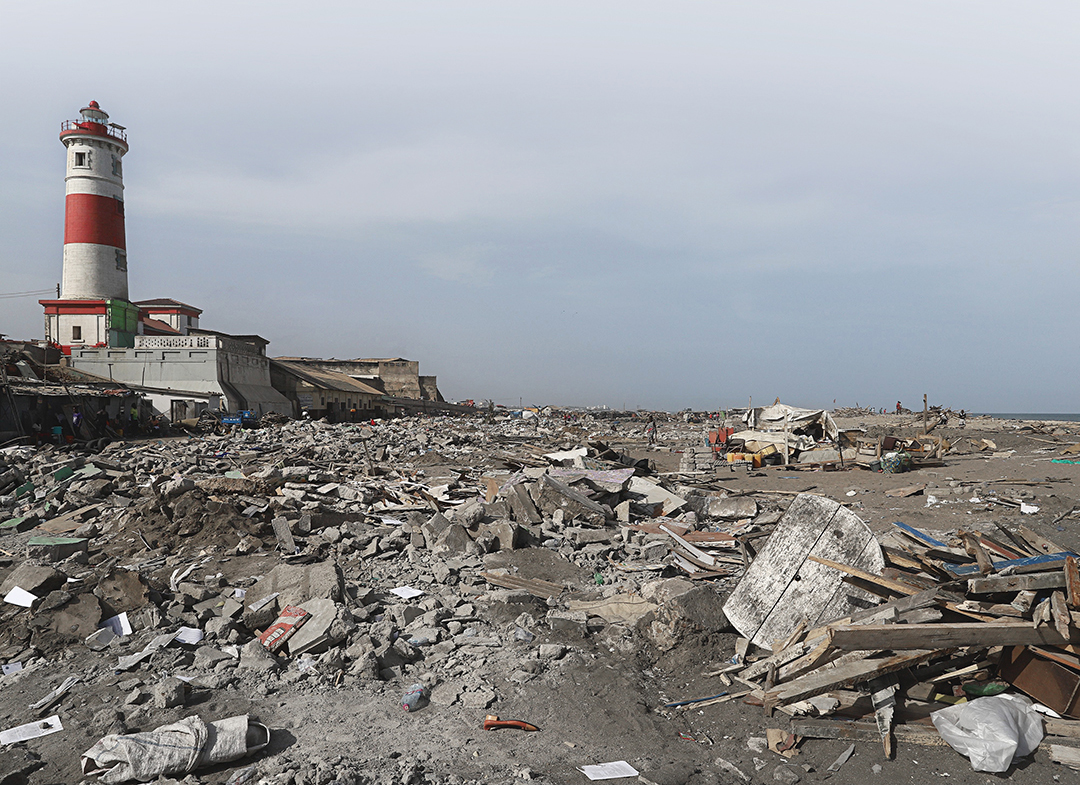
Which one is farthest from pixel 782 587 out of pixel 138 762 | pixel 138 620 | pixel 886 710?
pixel 138 620

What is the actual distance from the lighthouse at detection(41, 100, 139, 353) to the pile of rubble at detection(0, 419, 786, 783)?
24185 mm

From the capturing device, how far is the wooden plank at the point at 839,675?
4.15m

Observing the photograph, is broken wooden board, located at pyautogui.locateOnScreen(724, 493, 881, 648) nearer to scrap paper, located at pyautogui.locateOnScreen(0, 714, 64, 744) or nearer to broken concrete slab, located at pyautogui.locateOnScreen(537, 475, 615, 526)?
broken concrete slab, located at pyautogui.locateOnScreen(537, 475, 615, 526)

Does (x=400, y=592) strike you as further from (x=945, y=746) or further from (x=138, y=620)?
(x=945, y=746)

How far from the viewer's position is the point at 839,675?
13.8 feet

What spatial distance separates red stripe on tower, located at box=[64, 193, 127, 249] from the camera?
112ft

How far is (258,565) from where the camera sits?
8.00 meters

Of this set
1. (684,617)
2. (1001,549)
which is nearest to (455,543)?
(684,617)

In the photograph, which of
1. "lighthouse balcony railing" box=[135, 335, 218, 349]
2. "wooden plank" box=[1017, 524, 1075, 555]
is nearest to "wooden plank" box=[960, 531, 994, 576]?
"wooden plank" box=[1017, 524, 1075, 555]

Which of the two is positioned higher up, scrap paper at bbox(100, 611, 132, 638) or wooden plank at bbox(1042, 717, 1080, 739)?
wooden plank at bbox(1042, 717, 1080, 739)

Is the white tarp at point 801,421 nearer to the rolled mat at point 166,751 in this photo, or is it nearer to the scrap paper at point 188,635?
the scrap paper at point 188,635

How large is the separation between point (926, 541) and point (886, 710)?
7.16 ft

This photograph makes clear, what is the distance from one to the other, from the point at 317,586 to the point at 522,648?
215 centimetres

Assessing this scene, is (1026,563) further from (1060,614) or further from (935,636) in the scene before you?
(935,636)
